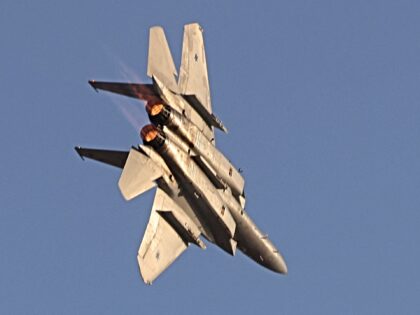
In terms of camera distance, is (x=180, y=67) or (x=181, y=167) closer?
(x=181, y=167)

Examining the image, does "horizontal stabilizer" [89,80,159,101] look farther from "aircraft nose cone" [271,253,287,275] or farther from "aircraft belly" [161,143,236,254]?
"aircraft nose cone" [271,253,287,275]

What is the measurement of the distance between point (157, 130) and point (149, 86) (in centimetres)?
136

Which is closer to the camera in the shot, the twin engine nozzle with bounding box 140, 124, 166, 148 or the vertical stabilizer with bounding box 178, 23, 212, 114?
the twin engine nozzle with bounding box 140, 124, 166, 148

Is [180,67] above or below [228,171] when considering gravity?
above

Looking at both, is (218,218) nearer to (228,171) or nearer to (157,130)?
(228,171)

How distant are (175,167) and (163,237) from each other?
6.74ft

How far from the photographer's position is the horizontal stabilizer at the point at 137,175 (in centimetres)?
3353

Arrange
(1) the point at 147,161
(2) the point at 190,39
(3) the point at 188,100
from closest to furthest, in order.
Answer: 1. (1) the point at 147,161
2. (3) the point at 188,100
3. (2) the point at 190,39

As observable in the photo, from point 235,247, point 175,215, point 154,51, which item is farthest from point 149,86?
point 235,247

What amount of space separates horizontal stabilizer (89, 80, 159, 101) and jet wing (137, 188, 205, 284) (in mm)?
2642

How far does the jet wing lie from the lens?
36031 millimetres

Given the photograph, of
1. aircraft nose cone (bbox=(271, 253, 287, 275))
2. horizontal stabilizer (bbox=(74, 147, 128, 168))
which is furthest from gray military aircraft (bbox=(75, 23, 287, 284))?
aircraft nose cone (bbox=(271, 253, 287, 275))

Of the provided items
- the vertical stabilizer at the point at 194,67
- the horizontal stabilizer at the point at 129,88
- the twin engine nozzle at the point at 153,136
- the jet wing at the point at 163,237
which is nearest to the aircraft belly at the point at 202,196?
the twin engine nozzle at the point at 153,136

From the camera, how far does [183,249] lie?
37.7 metres
